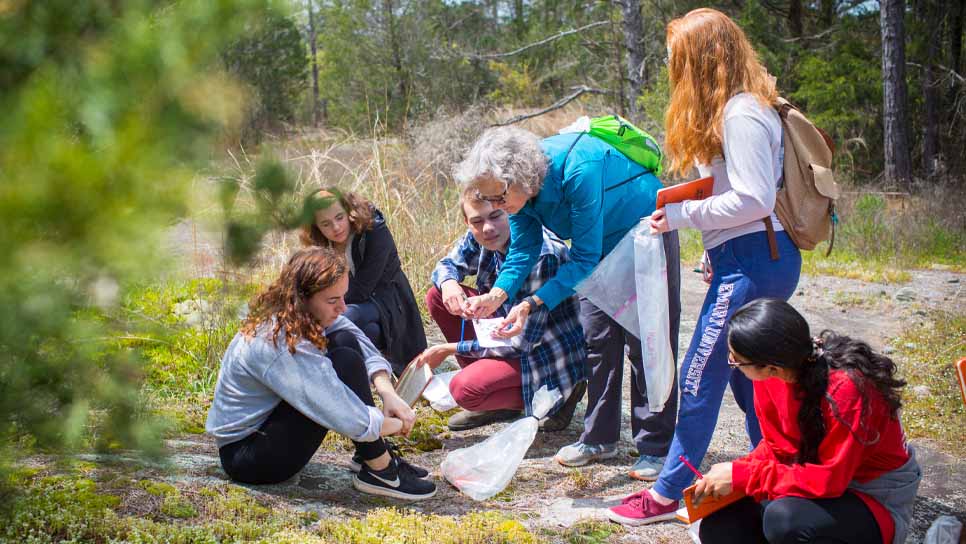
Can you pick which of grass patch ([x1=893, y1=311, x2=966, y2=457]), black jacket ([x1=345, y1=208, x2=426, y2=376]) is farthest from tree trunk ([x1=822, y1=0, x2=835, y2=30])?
black jacket ([x1=345, y1=208, x2=426, y2=376])

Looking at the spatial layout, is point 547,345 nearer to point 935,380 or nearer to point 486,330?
point 486,330

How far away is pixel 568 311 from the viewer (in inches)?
159

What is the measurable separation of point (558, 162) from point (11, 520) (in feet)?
7.23

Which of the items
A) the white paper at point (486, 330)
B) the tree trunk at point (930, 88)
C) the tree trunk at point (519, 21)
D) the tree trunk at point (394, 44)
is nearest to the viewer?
the white paper at point (486, 330)

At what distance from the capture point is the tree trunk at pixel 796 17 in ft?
55.8

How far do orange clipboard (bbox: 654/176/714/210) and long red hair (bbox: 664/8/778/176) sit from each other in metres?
0.07

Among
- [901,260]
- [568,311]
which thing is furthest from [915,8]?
[568,311]

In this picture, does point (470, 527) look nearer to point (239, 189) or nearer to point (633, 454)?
point (633, 454)

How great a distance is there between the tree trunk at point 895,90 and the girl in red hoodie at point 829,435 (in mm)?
11731

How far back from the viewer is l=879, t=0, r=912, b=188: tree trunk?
40.8 feet

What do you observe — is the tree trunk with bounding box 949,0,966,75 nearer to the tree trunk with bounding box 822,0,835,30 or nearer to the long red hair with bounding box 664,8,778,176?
the tree trunk with bounding box 822,0,835,30

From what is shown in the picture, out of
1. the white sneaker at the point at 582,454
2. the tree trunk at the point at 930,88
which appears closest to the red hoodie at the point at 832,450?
the white sneaker at the point at 582,454

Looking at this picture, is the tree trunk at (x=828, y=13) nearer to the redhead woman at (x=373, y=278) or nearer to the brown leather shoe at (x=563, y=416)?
the redhead woman at (x=373, y=278)

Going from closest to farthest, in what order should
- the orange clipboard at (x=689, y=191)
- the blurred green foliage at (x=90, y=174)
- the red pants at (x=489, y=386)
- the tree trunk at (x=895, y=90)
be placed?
the blurred green foliage at (x=90, y=174)
the orange clipboard at (x=689, y=191)
the red pants at (x=489, y=386)
the tree trunk at (x=895, y=90)
